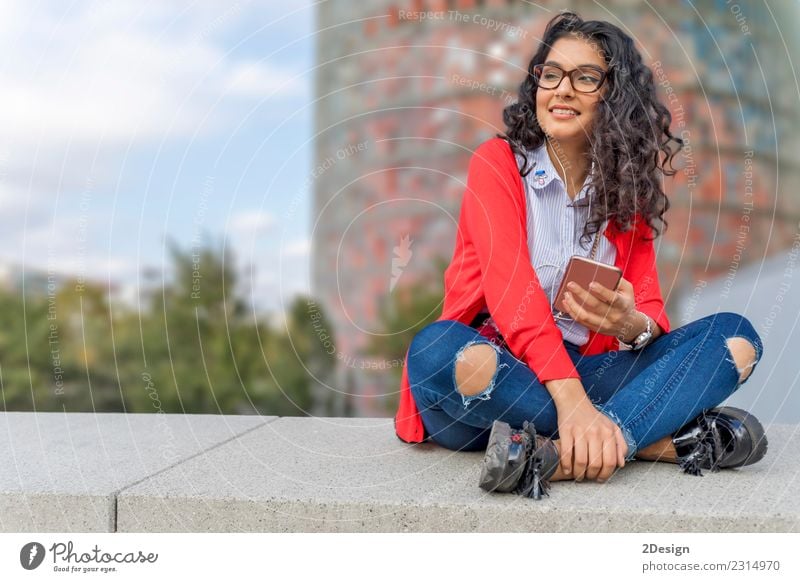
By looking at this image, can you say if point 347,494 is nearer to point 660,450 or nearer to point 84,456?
point 660,450

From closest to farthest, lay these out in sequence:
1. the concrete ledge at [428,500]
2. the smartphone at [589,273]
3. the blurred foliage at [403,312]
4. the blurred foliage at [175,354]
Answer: the concrete ledge at [428,500]
the smartphone at [589,273]
the blurred foliage at [175,354]
the blurred foliage at [403,312]

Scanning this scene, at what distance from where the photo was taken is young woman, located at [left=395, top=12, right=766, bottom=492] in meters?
1.66

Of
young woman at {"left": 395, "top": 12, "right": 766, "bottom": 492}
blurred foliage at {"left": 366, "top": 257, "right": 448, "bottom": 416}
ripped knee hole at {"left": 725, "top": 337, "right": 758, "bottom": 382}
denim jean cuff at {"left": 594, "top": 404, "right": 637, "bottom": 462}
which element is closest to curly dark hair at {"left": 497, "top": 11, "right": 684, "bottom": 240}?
young woman at {"left": 395, "top": 12, "right": 766, "bottom": 492}

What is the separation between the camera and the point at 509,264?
5.61 feet

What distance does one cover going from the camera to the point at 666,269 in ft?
50.4

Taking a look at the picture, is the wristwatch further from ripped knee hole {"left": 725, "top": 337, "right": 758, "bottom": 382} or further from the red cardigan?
ripped knee hole {"left": 725, "top": 337, "right": 758, "bottom": 382}

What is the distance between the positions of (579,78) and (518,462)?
0.93 meters

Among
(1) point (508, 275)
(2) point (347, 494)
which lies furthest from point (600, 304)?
(2) point (347, 494)

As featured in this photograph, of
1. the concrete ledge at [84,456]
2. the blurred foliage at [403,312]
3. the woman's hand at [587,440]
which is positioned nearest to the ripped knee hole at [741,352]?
Result: the woman's hand at [587,440]

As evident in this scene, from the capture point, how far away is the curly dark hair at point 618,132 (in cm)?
189

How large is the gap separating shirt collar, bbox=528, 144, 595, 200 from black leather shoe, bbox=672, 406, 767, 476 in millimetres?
612

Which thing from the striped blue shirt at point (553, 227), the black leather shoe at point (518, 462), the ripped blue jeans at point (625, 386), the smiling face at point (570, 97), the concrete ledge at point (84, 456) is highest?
the smiling face at point (570, 97)

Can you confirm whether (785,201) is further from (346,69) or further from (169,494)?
(169,494)

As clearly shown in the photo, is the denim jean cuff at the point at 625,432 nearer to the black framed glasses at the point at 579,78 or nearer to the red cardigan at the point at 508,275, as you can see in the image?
the red cardigan at the point at 508,275
